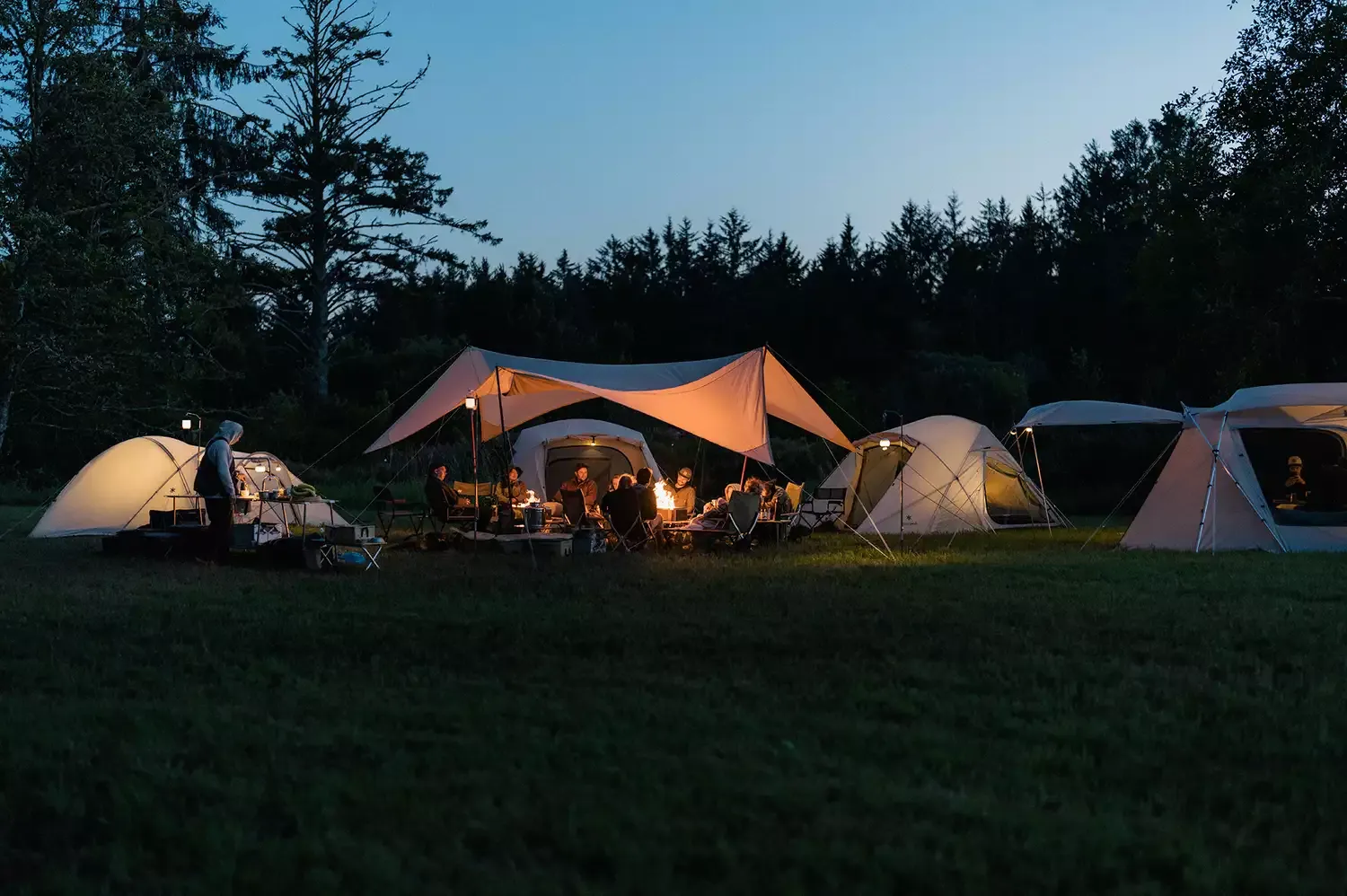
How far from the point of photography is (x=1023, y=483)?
16.6 m

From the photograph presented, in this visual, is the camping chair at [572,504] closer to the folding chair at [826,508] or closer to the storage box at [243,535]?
the folding chair at [826,508]

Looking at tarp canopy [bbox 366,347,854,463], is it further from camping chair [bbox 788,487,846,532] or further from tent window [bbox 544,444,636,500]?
tent window [bbox 544,444,636,500]

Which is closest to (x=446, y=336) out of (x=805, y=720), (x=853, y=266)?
(x=853, y=266)

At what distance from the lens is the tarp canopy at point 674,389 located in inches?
480

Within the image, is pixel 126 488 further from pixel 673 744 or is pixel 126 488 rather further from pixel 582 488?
pixel 673 744

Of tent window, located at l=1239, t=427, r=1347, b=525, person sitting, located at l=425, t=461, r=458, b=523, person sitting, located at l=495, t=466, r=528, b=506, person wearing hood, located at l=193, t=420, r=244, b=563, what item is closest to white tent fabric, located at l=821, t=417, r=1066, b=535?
tent window, located at l=1239, t=427, r=1347, b=525

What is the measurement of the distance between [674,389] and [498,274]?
3065 centimetres

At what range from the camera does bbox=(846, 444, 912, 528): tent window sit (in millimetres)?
16000

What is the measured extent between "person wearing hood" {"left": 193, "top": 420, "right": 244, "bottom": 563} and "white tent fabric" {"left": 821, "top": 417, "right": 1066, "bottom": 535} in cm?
754

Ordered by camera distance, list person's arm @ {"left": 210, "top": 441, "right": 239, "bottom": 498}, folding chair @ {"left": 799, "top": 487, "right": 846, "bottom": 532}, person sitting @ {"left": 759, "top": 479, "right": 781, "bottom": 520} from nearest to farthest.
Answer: person's arm @ {"left": 210, "top": 441, "right": 239, "bottom": 498}
person sitting @ {"left": 759, "top": 479, "right": 781, "bottom": 520}
folding chair @ {"left": 799, "top": 487, "right": 846, "bottom": 532}

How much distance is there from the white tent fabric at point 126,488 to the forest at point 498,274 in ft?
6.91

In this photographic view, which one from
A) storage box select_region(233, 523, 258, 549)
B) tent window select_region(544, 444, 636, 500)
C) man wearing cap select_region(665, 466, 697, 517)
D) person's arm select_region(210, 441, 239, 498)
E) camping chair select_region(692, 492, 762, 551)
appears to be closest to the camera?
person's arm select_region(210, 441, 239, 498)

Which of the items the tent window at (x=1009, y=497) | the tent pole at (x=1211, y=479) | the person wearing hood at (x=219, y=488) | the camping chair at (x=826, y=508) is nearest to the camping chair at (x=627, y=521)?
the camping chair at (x=826, y=508)

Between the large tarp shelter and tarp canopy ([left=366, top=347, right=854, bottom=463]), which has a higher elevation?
tarp canopy ([left=366, top=347, right=854, bottom=463])
